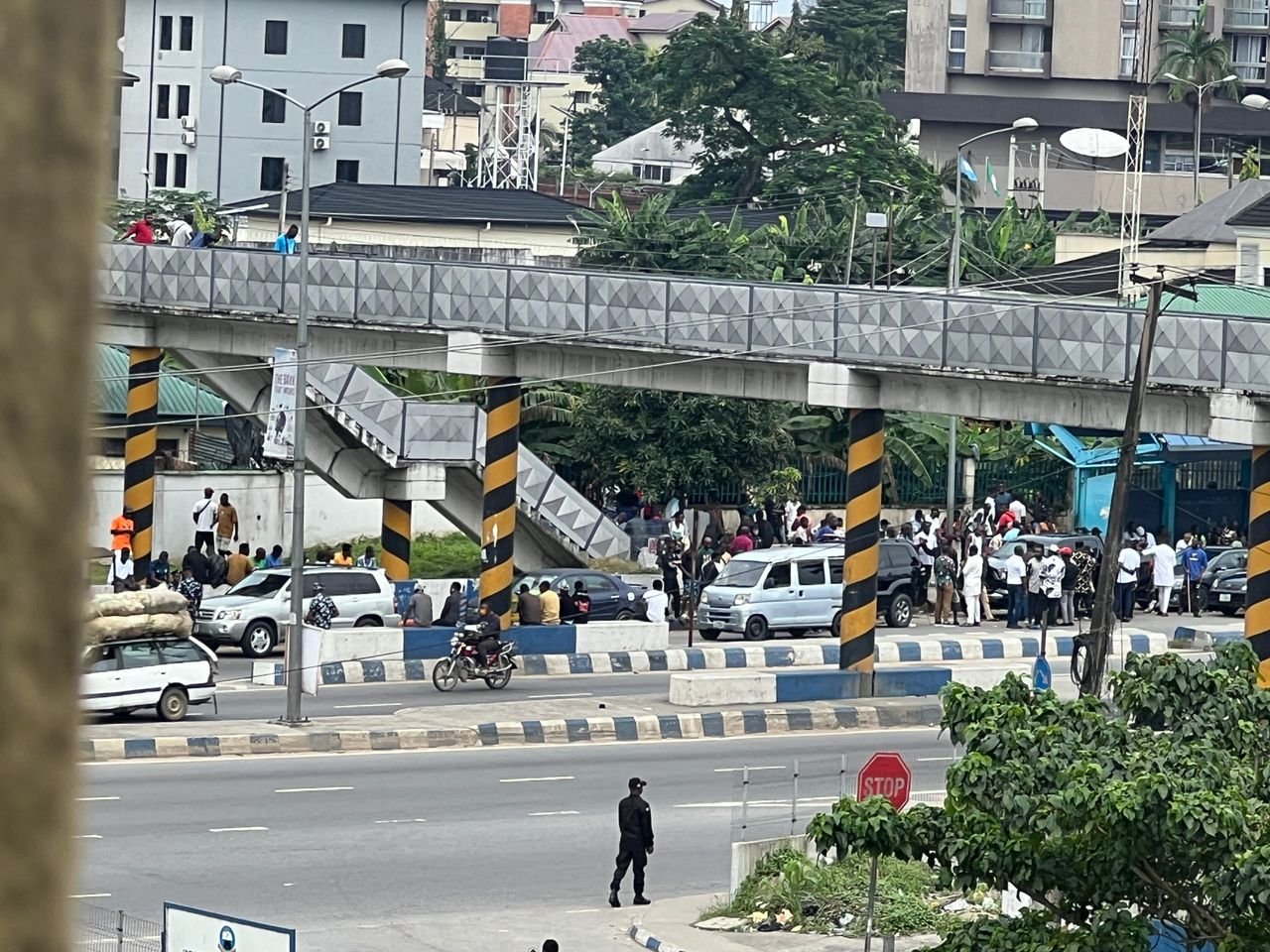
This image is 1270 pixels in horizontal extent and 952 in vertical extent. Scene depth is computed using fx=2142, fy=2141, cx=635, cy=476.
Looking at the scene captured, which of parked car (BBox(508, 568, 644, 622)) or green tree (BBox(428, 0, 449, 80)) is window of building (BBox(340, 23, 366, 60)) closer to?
parked car (BBox(508, 568, 644, 622))

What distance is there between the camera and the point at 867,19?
4323 inches

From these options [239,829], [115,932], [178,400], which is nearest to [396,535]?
[178,400]

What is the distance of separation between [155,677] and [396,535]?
1344 cm

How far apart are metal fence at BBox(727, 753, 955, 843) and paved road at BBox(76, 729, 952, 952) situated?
0.04m

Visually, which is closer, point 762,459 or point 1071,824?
point 1071,824

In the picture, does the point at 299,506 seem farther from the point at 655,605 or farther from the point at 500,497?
the point at 655,605

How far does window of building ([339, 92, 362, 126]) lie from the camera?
8025cm

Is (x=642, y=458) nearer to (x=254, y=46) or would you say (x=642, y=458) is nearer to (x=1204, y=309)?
(x=1204, y=309)

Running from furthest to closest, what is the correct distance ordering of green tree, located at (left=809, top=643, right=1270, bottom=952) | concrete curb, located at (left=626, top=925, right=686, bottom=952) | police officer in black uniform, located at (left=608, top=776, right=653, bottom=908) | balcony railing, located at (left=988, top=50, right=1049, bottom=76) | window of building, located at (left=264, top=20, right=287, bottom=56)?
balcony railing, located at (left=988, top=50, right=1049, bottom=76) < window of building, located at (left=264, top=20, right=287, bottom=56) < police officer in black uniform, located at (left=608, top=776, right=653, bottom=908) < concrete curb, located at (left=626, top=925, right=686, bottom=952) < green tree, located at (left=809, top=643, right=1270, bottom=952)

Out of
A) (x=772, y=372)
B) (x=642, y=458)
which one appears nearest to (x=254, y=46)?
(x=642, y=458)

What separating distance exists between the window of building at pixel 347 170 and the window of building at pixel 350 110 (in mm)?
1445

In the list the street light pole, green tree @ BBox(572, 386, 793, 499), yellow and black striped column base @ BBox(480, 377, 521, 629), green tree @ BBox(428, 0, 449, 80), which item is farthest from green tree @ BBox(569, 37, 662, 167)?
yellow and black striped column base @ BBox(480, 377, 521, 629)

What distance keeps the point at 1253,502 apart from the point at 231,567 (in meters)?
18.6

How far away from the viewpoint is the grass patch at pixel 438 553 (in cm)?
4519
